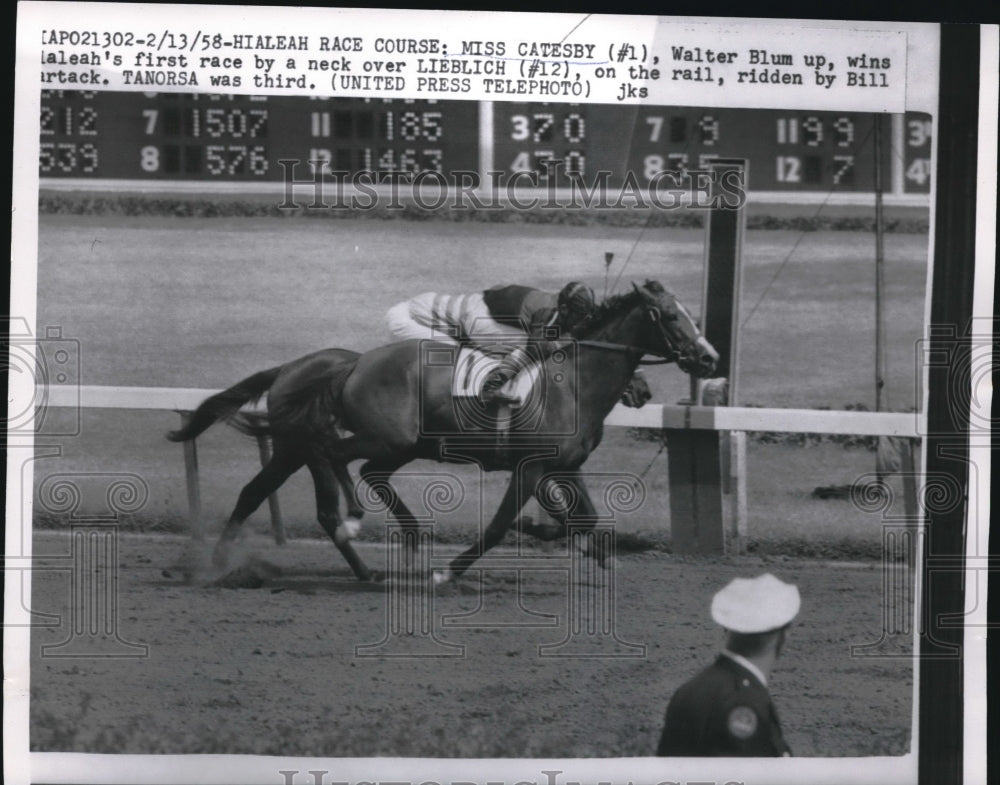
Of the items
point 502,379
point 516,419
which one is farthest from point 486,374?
point 516,419

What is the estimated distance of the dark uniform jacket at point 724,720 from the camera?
181 inches

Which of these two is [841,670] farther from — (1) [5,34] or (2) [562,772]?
(1) [5,34]

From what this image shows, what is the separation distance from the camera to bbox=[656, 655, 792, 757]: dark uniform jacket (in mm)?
4590

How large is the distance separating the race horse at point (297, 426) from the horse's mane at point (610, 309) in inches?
29.5

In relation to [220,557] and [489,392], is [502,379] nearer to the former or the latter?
[489,392]

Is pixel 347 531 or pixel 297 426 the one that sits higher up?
pixel 297 426

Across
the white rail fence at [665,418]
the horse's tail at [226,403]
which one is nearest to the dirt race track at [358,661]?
the white rail fence at [665,418]

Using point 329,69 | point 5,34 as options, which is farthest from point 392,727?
point 5,34

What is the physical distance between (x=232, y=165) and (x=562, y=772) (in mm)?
2265

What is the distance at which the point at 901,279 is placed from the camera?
15.2 ft

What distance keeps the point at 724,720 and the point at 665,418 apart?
1.03 meters

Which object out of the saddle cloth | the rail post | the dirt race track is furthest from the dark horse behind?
the saddle cloth

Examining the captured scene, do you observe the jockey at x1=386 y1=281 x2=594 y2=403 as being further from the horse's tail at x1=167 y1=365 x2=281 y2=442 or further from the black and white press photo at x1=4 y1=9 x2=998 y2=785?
the horse's tail at x1=167 y1=365 x2=281 y2=442

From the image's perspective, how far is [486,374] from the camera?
459 centimetres
